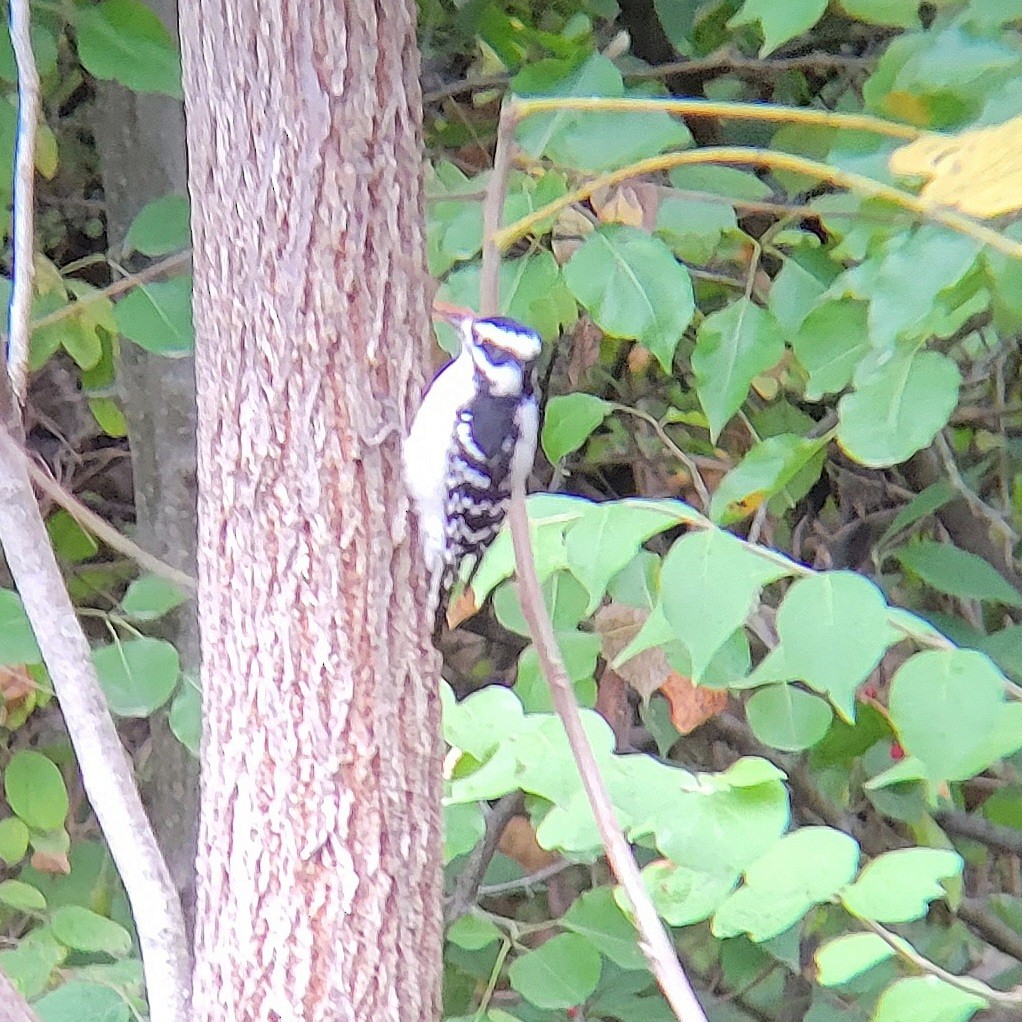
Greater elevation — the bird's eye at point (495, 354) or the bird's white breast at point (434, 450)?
the bird's eye at point (495, 354)

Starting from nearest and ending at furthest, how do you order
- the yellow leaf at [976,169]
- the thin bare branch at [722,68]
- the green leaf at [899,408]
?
the yellow leaf at [976,169] < the green leaf at [899,408] < the thin bare branch at [722,68]

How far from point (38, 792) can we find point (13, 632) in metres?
0.36

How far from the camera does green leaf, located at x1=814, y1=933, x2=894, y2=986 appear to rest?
0.86m

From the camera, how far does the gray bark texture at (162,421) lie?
5.67 ft

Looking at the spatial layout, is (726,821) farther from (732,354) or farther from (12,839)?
(12,839)

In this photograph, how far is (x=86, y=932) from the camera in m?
1.50

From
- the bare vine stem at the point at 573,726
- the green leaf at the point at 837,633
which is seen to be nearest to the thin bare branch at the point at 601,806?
Answer: the bare vine stem at the point at 573,726

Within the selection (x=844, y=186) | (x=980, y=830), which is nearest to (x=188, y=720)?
(x=844, y=186)

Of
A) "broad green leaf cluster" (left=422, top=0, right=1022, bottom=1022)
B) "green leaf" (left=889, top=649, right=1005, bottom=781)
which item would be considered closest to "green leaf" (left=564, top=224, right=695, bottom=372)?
"broad green leaf cluster" (left=422, top=0, right=1022, bottom=1022)

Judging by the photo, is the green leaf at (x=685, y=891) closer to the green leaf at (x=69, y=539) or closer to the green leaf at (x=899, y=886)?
the green leaf at (x=899, y=886)

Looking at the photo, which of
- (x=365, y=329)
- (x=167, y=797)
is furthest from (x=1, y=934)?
(x=365, y=329)

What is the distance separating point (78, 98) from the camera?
6.82ft

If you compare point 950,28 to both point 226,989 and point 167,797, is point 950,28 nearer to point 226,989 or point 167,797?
point 226,989

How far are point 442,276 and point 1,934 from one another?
1.45m
